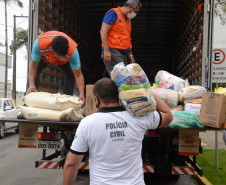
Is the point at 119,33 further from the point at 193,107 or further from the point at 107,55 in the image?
the point at 193,107

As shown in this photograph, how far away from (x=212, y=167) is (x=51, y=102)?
400cm

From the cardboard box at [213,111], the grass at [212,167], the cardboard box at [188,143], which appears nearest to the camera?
the cardboard box at [213,111]

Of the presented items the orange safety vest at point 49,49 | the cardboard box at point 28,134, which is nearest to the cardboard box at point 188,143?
the cardboard box at point 28,134

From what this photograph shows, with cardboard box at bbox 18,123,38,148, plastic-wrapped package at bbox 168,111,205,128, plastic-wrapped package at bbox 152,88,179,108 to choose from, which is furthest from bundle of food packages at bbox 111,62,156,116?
cardboard box at bbox 18,123,38,148

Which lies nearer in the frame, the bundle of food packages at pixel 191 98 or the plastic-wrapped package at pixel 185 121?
the plastic-wrapped package at pixel 185 121

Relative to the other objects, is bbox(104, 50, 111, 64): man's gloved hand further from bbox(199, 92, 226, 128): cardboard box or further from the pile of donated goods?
bbox(199, 92, 226, 128): cardboard box

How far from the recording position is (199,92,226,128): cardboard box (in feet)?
10.3

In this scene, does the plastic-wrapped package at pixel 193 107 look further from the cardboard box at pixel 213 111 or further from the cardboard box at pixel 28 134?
the cardboard box at pixel 28 134

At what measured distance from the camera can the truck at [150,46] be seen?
4.07 meters

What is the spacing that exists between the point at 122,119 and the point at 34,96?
6.37 feet

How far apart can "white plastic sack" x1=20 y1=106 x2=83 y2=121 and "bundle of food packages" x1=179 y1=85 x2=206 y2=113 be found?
1.32 meters

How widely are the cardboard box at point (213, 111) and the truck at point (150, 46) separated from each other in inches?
18.9

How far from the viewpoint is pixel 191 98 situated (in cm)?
395

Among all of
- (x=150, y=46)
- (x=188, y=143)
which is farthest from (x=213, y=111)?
(x=150, y=46)
